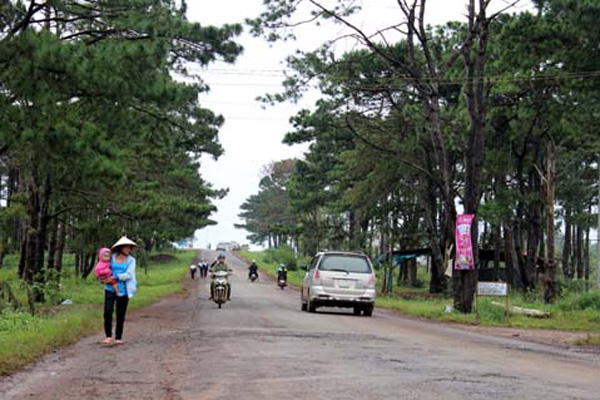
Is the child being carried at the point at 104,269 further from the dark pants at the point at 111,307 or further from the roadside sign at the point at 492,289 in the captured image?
the roadside sign at the point at 492,289

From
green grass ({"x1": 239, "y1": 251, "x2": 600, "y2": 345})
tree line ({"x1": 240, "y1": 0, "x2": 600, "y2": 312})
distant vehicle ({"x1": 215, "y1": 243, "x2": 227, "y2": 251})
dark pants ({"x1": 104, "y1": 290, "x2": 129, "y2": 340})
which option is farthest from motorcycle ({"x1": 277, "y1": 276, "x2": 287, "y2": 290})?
distant vehicle ({"x1": 215, "y1": 243, "x2": 227, "y2": 251})

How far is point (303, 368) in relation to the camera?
995cm

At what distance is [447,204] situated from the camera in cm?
2725

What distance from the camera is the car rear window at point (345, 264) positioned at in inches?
934

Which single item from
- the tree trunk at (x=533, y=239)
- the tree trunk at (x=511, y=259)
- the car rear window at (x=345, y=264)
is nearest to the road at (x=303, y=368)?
the car rear window at (x=345, y=264)

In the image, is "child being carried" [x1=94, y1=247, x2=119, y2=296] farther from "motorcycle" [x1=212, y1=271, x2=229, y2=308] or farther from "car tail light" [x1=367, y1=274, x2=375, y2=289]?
"motorcycle" [x1=212, y1=271, x2=229, y2=308]

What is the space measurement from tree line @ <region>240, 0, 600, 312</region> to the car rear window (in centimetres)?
375

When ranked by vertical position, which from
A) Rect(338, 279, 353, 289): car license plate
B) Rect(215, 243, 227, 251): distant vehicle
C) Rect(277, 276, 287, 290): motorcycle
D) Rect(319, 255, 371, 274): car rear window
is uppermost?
Rect(215, 243, 227, 251): distant vehicle


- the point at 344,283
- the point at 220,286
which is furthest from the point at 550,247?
the point at 220,286

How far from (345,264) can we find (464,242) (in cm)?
388

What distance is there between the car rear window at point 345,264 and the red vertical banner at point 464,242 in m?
3.18

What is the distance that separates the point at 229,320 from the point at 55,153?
5649 millimetres

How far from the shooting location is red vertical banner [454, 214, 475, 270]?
81.5ft

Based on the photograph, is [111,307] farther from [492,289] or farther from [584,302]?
[584,302]
